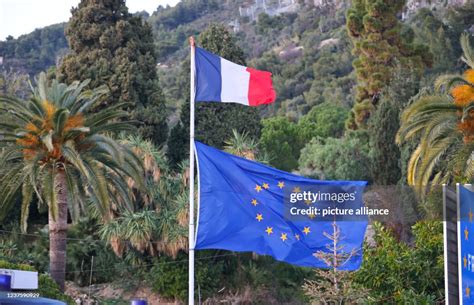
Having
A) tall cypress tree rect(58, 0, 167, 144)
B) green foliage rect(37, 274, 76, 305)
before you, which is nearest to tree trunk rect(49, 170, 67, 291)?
green foliage rect(37, 274, 76, 305)

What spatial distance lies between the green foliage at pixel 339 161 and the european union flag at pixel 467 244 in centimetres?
3824

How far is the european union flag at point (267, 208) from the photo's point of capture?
17453 millimetres

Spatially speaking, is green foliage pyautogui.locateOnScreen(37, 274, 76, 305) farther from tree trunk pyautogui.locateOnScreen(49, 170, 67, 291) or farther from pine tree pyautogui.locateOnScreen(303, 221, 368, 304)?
pine tree pyautogui.locateOnScreen(303, 221, 368, 304)

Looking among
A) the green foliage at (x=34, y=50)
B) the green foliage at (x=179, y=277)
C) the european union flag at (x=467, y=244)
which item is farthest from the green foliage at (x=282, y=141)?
the green foliage at (x=34, y=50)

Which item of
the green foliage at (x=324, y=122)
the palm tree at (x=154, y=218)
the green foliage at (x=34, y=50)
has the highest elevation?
the green foliage at (x=34, y=50)

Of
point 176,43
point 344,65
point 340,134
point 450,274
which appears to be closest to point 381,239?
point 450,274

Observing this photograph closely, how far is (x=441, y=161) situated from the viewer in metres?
32.5

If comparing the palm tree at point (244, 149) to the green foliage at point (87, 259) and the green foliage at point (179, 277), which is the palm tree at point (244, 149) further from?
the green foliage at point (87, 259)

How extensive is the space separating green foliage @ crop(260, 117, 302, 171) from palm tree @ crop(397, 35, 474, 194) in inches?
1212

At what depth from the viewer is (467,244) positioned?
41.6 ft

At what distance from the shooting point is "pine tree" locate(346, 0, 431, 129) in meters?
60.6

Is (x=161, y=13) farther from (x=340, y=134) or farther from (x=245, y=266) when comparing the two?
(x=245, y=266)

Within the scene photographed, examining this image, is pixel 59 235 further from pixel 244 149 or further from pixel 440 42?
pixel 440 42

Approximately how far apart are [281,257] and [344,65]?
8519 centimetres
